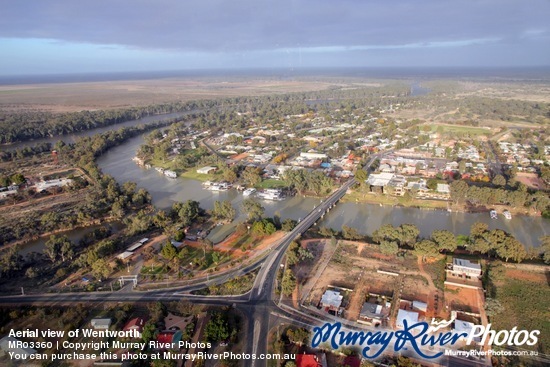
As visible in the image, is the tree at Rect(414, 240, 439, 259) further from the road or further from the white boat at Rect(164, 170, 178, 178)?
the white boat at Rect(164, 170, 178, 178)

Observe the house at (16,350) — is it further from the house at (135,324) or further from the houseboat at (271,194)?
the houseboat at (271,194)

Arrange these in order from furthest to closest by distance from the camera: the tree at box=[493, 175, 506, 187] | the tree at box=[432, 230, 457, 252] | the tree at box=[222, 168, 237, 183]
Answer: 1. the tree at box=[222, 168, 237, 183]
2. the tree at box=[493, 175, 506, 187]
3. the tree at box=[432, 230, 457, 252]

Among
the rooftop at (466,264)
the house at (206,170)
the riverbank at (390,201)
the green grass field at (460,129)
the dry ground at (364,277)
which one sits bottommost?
the dry ground at (364,277)

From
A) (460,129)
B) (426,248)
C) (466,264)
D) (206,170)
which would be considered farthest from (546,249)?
(460,129)

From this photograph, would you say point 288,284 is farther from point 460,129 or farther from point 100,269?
point 460,129

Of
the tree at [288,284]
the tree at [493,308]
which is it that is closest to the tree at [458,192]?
the tree at [493,308]

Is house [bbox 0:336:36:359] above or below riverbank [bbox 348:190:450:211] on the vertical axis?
below

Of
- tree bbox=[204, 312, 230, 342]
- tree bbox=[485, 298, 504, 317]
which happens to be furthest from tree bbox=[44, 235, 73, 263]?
tree bbox=[485, 298, 504, 317]
